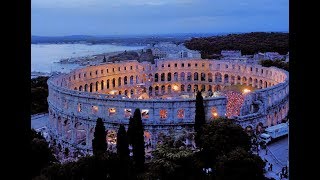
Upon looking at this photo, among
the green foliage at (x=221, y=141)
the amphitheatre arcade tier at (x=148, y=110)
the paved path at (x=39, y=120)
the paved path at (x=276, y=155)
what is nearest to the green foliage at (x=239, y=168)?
the green foliage at (x=221, y=141)

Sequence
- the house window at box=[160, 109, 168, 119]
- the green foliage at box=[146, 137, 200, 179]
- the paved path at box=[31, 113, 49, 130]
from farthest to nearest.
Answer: the paved path at box=[31, 113, 49, 130] < the house window at box=[160, 109, 168, 119] < the green foliage at box=[146, 137, 200, 179]

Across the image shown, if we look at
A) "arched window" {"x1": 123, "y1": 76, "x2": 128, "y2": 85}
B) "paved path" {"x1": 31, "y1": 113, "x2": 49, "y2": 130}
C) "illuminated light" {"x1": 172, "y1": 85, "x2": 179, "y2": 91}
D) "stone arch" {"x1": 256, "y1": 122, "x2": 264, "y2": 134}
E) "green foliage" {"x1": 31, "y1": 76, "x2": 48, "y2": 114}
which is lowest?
"paved path" {"x1": 31, "y1": 113, "x2": 49, "y2": 130}

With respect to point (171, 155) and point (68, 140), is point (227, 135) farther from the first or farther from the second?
point (68, 140)

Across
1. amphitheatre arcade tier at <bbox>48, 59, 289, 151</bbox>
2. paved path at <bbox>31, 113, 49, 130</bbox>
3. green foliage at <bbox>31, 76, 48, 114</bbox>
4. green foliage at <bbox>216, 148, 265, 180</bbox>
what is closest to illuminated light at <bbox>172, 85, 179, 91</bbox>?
amphitheatre arcade tier at <bbox>48, 59, 289, 151</bbox>

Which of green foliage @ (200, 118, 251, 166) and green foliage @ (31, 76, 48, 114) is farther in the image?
green foliage @ (31, 76, 48, 114)

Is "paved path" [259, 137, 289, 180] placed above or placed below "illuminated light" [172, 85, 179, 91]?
below

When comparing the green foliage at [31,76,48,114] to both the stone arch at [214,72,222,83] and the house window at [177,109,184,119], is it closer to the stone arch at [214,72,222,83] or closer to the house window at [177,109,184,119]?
the house window at [177,109,184,119]

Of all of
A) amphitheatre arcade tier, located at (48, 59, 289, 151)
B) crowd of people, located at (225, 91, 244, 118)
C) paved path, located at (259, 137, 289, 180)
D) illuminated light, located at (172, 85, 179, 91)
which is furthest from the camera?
illuminated light, located at (172, 85, 179, 91)
